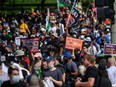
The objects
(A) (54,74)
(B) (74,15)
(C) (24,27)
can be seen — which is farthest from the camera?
(C) (24,27)

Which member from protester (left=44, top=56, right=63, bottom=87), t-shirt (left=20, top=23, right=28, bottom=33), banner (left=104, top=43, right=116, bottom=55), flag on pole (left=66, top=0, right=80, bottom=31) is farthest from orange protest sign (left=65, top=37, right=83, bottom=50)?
t-shirt (left=20, top=23, right=28, bottom=33)

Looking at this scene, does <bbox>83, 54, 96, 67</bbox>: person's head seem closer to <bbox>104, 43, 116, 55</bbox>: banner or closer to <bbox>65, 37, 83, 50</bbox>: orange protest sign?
<bbox>104, 43, 116, 55</bbox>: banner

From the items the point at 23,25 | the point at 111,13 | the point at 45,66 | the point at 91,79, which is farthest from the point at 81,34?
the point at 91,79

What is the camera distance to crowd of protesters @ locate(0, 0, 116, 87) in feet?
30.0

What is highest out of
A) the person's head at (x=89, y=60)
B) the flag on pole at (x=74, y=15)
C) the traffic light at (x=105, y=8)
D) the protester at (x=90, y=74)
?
the traffic light at (x=105, y=8)

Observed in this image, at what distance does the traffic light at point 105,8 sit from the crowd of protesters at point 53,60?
120cm

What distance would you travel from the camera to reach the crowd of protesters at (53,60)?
9.15 m

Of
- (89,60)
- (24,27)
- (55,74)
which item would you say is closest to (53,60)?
(55,74)

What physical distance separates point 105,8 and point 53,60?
3.62m

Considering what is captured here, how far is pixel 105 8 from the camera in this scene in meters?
14.3

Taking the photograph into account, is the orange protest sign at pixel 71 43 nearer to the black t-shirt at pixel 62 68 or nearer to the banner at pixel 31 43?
the banner at pixel 31 43

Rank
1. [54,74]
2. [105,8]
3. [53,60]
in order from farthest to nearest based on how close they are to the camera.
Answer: [105,8] → [53,60] → [54,74]

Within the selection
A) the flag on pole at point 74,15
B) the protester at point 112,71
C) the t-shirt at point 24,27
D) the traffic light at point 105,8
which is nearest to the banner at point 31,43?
the flag on pole at point 74,15

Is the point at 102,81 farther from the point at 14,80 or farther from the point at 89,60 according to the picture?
the point at 14,80
